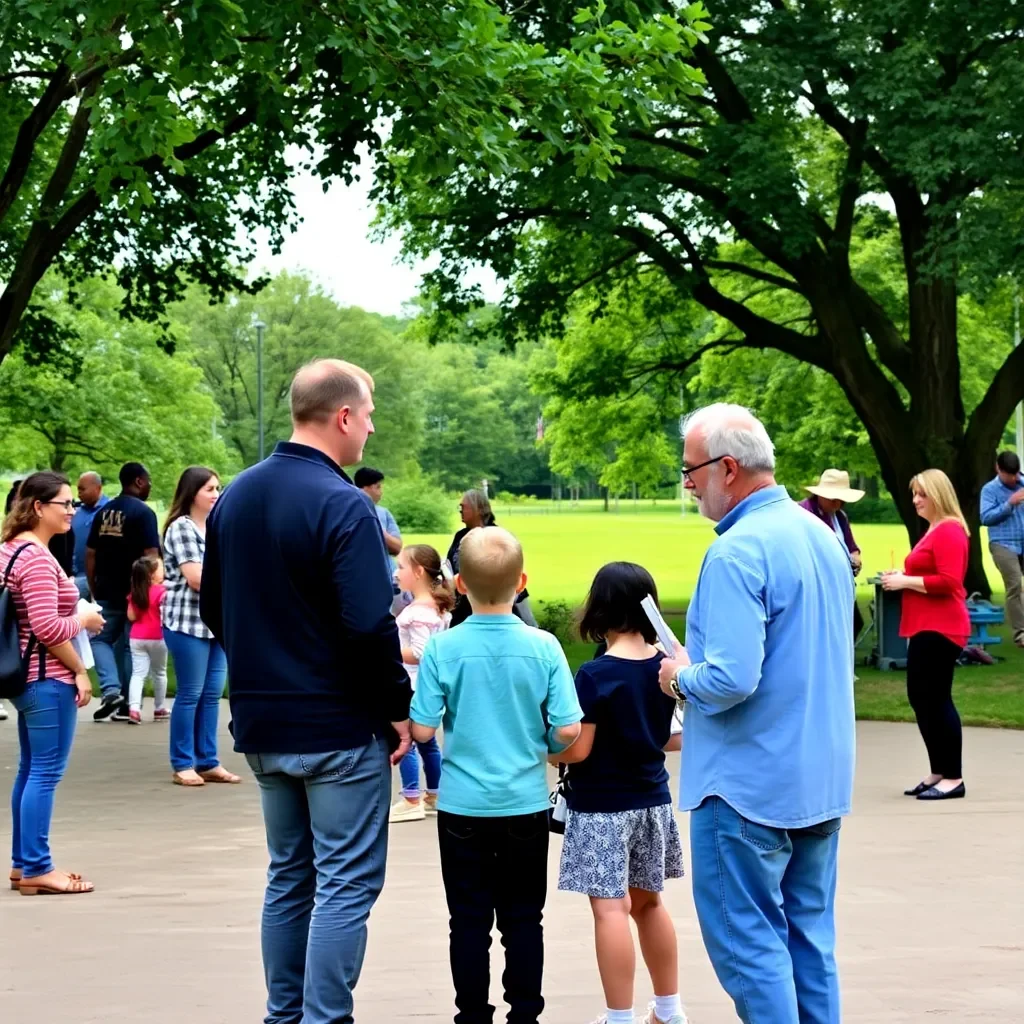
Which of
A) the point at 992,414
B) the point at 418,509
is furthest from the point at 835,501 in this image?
the point at 418,509

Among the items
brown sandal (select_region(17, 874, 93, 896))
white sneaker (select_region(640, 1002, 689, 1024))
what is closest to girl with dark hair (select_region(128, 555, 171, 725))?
brown sandal (select_region(17, 874, 93, 896))

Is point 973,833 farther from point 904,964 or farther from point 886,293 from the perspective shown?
point 886,293

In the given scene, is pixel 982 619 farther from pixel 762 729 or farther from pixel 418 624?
pixel 762 729

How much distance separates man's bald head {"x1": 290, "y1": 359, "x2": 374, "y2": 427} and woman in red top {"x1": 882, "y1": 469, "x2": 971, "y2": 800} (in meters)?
5.32

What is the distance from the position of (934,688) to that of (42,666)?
5148mm

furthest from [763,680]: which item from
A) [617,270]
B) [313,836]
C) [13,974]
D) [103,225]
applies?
[617,270]

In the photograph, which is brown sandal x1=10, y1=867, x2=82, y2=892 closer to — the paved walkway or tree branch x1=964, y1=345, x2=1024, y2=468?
the paved walkway

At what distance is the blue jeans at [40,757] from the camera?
282 inches

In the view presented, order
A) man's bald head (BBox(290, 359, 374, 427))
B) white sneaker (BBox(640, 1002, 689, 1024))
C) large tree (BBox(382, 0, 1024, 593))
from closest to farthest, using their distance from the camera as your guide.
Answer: man's bald head (BBox(290, 359, 374, 427)) → white sneaker (BBox(640, 1002, 689, 1024)) → large tree (BBox(382, 0, 1024, 593))

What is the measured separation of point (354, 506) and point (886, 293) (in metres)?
27.1

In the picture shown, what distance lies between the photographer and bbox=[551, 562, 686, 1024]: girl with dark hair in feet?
16.2

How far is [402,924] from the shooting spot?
21.8ft

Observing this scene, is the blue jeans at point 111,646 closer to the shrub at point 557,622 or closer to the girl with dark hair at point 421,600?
the girl with dark hair at point 421,600

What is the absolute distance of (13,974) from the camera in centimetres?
589
